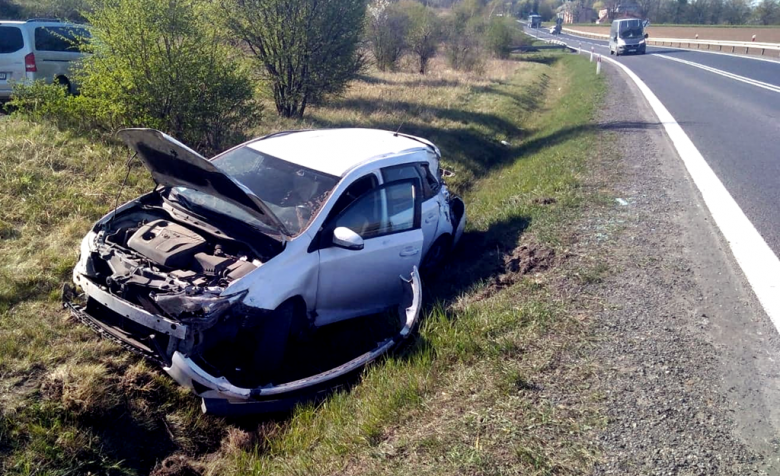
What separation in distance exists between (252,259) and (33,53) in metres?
9.95

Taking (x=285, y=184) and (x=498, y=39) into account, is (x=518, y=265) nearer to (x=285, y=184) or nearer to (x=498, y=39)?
(x=285, y=184)

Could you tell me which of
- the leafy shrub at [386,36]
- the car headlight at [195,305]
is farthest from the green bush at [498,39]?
the car headlight at [195,305]

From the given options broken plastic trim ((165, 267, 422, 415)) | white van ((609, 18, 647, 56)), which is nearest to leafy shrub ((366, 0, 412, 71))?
white van ((609, 18, 647, 56))

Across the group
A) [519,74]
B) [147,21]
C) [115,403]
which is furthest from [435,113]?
[519,74]

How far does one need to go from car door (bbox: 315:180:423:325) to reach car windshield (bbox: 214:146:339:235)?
24cm

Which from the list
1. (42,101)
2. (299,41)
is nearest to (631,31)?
(299,41)

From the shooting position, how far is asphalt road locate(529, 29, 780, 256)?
6.93m

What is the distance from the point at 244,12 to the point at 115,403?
37.3ft

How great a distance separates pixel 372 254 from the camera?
5.32 m

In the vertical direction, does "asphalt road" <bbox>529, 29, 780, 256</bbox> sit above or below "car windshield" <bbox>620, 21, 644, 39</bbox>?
below

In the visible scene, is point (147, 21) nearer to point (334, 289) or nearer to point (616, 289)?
point (334, 289)

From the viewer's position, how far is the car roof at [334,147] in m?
5.59

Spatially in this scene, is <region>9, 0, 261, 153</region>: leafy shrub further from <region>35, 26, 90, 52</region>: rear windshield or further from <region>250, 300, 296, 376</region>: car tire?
<region>250, 300, 296, 376</region>: car tire

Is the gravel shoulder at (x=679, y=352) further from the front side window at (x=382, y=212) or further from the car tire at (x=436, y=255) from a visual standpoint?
the front side window at (x=382, y=212)
